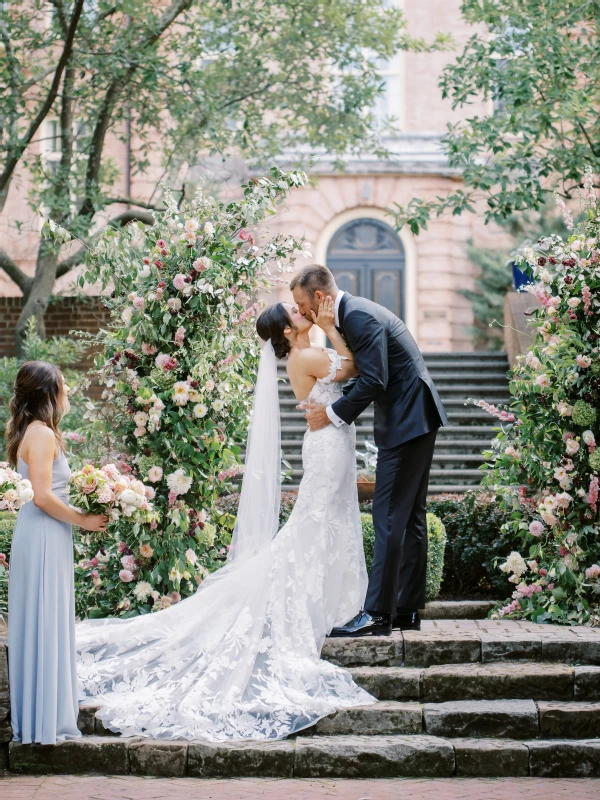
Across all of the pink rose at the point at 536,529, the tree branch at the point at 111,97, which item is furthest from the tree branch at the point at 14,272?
the pink rose at the point at 536,529

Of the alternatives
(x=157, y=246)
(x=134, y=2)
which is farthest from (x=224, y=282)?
(x=134, y=2)

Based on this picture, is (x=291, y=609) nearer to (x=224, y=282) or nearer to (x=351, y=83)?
(x=224, y=282)

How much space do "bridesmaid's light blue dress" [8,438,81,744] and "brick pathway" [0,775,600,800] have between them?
0.83 ft

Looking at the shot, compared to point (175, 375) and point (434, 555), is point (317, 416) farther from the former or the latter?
point (434, 555)

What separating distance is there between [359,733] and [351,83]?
34.0 ft

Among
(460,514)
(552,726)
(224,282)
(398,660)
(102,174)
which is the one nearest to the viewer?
(552,726)

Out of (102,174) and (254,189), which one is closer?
(254,189)

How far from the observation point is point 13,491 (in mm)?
4211

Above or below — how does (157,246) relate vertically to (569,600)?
above

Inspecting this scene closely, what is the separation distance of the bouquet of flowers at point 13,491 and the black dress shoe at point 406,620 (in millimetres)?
2261

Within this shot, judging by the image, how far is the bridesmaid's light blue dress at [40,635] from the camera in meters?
4.39

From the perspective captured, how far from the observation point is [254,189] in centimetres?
602

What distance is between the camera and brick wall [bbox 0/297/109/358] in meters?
13.4

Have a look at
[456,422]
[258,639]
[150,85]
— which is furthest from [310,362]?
[150,85]
